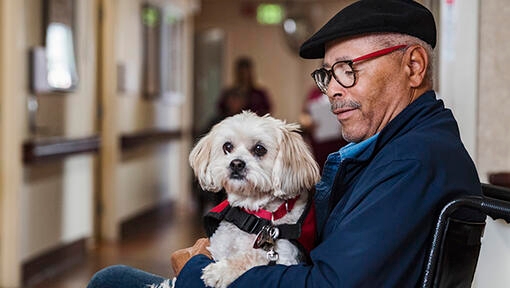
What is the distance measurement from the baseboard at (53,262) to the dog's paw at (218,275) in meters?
3.68

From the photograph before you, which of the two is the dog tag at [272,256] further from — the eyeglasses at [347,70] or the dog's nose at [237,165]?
the eyeglasses at [347,70]

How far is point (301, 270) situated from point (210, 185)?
0.52m

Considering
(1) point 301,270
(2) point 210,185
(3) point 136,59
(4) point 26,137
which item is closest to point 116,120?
(3) point 136,59

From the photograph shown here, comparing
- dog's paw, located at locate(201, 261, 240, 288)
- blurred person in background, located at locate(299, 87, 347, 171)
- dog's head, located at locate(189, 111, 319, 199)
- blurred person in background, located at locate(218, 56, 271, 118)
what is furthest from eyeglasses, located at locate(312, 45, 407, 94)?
blurred person in background, located at locate(218, 56, 271, 118)

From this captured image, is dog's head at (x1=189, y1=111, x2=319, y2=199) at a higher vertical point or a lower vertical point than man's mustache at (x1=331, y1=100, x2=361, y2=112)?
lower

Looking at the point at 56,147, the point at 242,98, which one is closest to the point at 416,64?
the point at 56,147

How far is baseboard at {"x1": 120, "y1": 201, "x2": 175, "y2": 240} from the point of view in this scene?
7523 mm

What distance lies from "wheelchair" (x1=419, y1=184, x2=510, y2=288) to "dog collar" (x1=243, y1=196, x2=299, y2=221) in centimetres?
46

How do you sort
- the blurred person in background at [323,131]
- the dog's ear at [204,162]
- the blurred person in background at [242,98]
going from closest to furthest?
the dog's ear at [204,162] < the blurred person in background at [323,131] < the blurred person in background at [242,98]

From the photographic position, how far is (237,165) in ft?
6.28

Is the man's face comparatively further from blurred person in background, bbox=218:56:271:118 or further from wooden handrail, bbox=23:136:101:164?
blurred person in background, bbox=218:56:271:118

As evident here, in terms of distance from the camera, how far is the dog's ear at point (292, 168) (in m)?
1.88

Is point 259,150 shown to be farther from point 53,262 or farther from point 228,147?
point 53,262

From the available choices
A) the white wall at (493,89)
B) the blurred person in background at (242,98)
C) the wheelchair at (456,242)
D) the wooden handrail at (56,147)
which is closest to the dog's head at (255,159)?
the wheelchair at (456,242)
